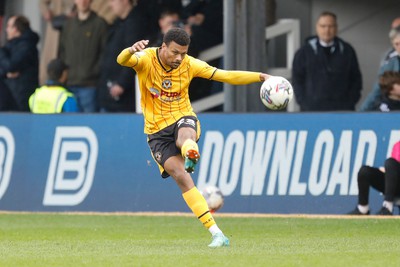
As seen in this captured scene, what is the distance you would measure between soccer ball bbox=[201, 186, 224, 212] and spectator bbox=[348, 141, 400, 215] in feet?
5.65

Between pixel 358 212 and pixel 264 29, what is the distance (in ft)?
13.2

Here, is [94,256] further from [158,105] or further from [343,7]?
[343,7]

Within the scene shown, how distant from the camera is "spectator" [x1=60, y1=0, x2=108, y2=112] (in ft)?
65.3

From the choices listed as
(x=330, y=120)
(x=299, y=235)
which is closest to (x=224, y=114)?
(x=330, y=120)

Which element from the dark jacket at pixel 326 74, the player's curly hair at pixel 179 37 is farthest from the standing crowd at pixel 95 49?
the player's curly hair at pixel 179 37

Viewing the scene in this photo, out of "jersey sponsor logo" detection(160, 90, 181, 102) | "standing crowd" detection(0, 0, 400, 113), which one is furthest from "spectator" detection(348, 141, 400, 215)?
"jersey sponsor logo" detection(160, 90, 181, 102)

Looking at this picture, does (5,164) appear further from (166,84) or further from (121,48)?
(166,84)

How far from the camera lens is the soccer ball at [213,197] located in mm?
15930

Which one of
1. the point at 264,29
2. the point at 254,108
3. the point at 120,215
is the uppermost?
the point at 264,29

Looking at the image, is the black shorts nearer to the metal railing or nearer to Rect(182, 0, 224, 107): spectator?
Rect(182, 0, 224, 107): spectator

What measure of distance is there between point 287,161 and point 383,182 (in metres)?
1.45

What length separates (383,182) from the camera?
50.9ft

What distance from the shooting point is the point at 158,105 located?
12.5 meters

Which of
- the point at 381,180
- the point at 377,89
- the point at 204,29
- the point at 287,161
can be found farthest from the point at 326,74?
the point at 381,180
